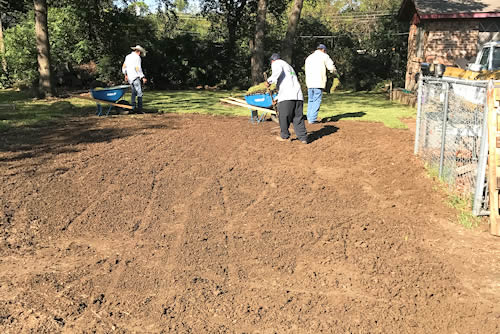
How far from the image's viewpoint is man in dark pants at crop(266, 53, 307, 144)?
9844 mm

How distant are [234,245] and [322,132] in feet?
21.1

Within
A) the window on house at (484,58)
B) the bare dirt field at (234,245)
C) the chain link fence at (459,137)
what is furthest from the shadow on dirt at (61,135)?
the window on house at (484,58)

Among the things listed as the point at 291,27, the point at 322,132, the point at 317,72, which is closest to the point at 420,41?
the point at 291,27

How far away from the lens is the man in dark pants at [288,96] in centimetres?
984

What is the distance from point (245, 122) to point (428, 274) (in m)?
8.69

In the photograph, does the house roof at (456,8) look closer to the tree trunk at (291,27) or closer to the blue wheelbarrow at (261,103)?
the tree trunk at (291,27)

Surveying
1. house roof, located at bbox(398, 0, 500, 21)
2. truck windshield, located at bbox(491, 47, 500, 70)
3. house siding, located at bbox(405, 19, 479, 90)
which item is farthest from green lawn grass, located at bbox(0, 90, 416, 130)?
house roof, located at bbox(398, 0, 500, 21)

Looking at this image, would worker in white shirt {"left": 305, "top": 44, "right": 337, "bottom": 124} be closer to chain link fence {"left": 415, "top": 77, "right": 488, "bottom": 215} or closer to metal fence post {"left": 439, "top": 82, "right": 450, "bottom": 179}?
chain link fence {"left": 415, "top": 77, "right": 488, "bottom": 215}

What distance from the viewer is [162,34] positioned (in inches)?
1193

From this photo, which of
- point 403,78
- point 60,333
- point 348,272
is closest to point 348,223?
point 348,272

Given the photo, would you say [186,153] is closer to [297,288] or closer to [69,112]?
[297,288]

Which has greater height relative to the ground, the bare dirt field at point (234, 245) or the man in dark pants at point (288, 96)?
the man in dark pants at point (288, 96)

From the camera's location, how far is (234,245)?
17.4ft

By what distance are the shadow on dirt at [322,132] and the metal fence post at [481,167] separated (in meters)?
4.60
